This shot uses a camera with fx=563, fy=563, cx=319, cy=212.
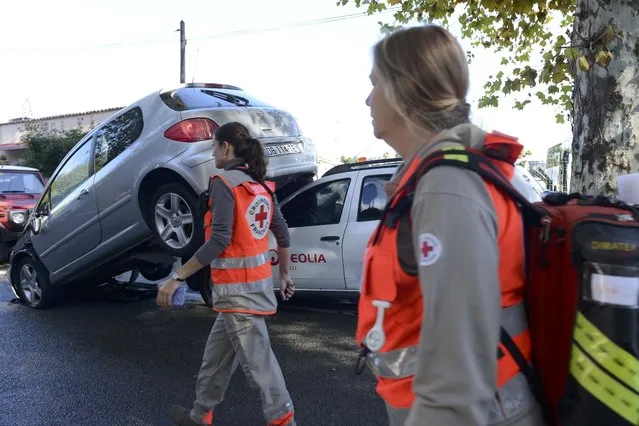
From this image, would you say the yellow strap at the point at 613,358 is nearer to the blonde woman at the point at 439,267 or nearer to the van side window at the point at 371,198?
the blonde woman at the point at 439,267

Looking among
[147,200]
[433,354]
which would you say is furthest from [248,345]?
[147,200]

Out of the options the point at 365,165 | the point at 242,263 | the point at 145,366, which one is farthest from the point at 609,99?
the point at 145,366

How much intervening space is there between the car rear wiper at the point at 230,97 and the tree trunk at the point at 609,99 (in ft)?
10.2

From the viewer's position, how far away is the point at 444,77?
4.10ft

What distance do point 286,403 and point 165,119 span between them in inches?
122

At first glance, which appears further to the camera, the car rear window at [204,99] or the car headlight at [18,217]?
the car headlight at [18,217]

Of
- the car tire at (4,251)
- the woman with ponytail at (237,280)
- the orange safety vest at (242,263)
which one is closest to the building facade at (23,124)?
the car tire at (4,251)

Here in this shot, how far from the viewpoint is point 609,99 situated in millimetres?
3555

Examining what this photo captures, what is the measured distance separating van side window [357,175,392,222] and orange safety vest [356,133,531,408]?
456cm

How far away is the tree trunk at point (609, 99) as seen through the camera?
3.47 m

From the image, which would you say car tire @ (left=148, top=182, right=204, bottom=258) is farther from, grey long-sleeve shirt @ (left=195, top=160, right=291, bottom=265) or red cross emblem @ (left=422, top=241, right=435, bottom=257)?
red cross emblem @ (left=422, top=241, right=435, bottom=257)

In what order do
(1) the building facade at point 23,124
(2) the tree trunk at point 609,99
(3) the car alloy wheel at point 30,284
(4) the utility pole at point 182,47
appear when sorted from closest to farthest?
(2) the tree trunk at point 609,99
(3) the car alloy wheel at point 30,284
(4) the utility pole at point 182,47
(1) the building facade at point 23,124

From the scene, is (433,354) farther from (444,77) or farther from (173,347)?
(173,347)

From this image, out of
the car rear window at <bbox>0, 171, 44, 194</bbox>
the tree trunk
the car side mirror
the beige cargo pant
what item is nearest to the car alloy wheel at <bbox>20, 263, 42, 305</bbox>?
the car side mirror
